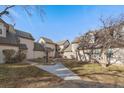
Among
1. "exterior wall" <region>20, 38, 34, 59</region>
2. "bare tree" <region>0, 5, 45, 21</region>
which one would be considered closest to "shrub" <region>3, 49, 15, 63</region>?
"bare tree" <region>0, 5, 45, 21</region>

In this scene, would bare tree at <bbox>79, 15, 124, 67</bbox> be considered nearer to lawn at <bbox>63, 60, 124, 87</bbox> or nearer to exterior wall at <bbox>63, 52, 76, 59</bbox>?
lawn at <bbox>63, 60, 124, 87</bbox>

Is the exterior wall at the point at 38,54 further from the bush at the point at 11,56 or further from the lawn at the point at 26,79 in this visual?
the lawn at the point at 26,79

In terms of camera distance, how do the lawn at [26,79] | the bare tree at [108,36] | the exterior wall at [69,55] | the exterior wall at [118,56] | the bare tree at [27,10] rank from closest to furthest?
the lawn at [26,79], the bare tree at [27,10], the bare tree at [108,36], the exterior wall at [118,56], the exterior wall at [69,55]

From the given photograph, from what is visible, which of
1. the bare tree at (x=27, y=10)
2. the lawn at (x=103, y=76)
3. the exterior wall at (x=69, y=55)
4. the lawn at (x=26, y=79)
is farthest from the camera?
the exterior wall at (x=69, y=55)

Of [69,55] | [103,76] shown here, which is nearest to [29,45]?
[69,55]

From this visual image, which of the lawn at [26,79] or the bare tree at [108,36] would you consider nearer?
the lawn at [26,79]

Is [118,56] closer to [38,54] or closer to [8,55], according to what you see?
[8,55]

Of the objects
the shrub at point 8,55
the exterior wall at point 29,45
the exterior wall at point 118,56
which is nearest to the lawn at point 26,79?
the shrub at point 8,55

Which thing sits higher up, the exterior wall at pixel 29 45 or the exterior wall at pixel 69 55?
the exterior wall at pixel 29 45

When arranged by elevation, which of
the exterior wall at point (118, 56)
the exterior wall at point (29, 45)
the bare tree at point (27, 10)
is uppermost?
the bare tree at point (27, 10)

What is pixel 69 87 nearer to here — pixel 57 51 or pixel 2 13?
pixel 2 13
